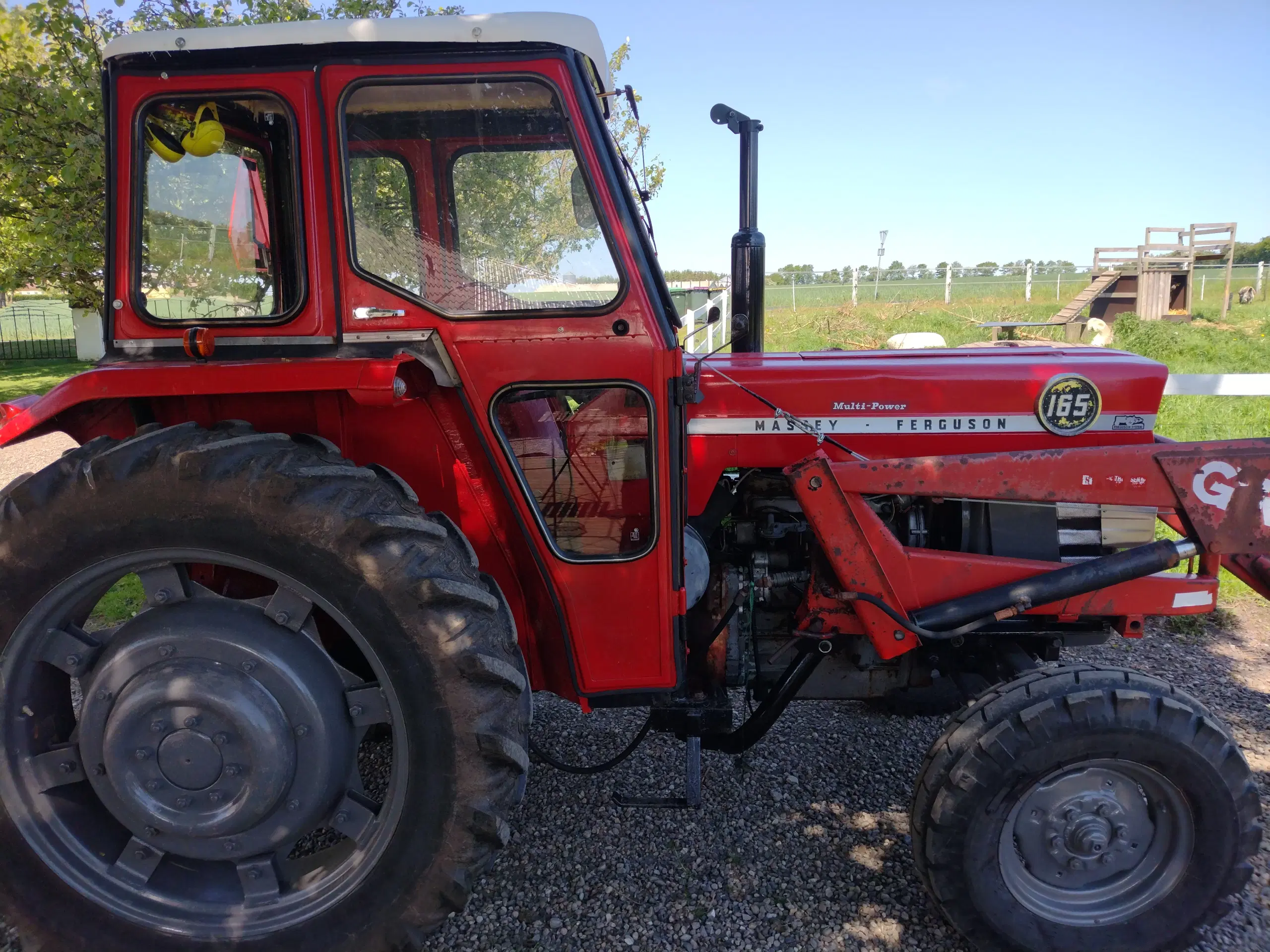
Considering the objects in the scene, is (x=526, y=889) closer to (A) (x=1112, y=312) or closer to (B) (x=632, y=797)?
(B) (x=632, y=797)

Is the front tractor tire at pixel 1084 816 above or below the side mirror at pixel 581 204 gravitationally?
below

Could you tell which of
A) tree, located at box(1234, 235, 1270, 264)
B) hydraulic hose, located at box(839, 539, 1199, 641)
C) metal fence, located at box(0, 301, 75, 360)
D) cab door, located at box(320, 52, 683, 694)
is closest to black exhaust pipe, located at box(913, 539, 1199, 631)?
hydraulic hose, located at box(839, 539, 1199, 641)

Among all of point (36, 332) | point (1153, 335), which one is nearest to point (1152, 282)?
point (1153, 335)

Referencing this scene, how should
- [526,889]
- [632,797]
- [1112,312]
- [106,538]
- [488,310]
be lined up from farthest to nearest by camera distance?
[1112,312], [632,797], [526,889], [488,310], [106,538]

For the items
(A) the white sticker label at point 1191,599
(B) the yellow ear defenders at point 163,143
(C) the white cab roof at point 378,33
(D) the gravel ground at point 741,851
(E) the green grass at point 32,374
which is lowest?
(D) the gravel ground at point 741,851

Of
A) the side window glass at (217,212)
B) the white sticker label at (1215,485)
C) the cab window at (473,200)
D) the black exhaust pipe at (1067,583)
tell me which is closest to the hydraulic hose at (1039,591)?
the black exhaust pipe at (1067,583)

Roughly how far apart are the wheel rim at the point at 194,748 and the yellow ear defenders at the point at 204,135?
3.52ft

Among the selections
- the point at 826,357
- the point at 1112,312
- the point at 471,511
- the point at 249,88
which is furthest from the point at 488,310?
the point at 1112,312

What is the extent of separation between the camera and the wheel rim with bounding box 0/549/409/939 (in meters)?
2.05

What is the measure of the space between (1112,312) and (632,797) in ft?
68.1

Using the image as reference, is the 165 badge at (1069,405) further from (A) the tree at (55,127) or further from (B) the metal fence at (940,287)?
Result: (B) the metal fence at (940,287)

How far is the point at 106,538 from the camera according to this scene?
6.54 feet

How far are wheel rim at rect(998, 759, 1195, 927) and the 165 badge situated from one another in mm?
1019

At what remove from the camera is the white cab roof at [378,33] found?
202 cm
